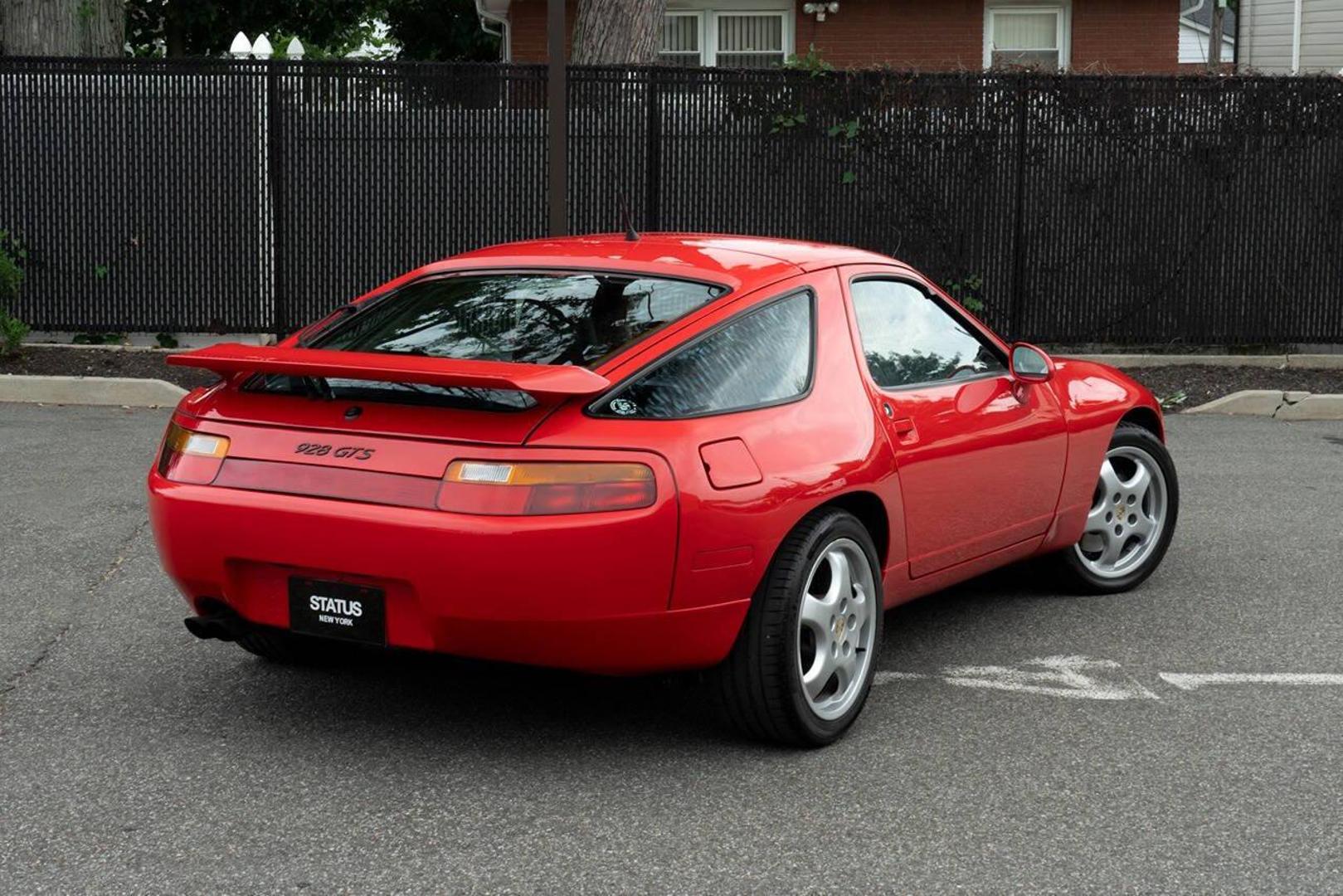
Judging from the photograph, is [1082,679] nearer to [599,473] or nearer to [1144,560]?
[1144,560]

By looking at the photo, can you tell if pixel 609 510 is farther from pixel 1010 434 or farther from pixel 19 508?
pixel 19 508

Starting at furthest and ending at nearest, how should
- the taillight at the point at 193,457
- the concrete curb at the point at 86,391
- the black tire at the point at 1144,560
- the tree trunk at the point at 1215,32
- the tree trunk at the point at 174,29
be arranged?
the tree trunk at the point at 174,29
the tree trunk at the point at 1215,32
the concrete curb at the point at 86,391
the black tire at the point at 1144,560
the taillight at the point at 193,457

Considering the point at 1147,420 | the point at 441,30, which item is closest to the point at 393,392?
the point at 1147,420

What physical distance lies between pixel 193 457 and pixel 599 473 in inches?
46.5

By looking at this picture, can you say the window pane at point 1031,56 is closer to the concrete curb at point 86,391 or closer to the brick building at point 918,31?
the brick building at point 918,31

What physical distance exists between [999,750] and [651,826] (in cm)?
114

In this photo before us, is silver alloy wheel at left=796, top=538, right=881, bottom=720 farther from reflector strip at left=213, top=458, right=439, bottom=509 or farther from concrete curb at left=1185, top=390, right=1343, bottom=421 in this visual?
concrete curb at left=1185, top=390, right=1343, bottom=421

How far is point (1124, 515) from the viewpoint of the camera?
6730mm

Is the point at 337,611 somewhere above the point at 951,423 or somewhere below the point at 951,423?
below

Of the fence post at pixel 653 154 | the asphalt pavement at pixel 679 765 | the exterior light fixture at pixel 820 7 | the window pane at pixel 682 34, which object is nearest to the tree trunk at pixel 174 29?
the window pane at pixel 682 34

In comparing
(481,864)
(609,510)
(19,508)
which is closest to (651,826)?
(481,864)

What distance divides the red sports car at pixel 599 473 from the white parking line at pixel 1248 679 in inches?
31.2

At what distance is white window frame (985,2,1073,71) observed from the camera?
22438 millimetres

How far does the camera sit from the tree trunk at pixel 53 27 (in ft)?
57.2
